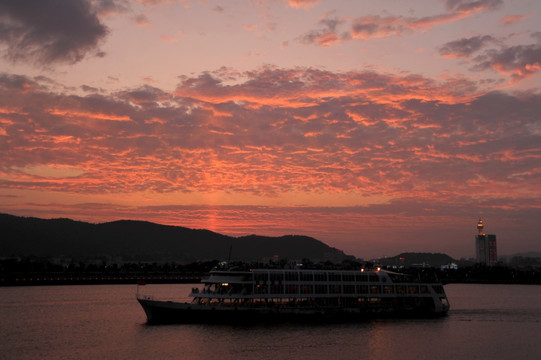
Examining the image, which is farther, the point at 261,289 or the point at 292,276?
the point at 292,276

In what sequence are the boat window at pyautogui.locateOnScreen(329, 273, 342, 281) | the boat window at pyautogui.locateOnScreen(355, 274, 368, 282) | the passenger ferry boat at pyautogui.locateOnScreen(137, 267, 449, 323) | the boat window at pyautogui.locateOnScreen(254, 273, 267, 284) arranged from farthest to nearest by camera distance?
1. the boat window at pyautogui.locateOnScreen(355, 274, 368, 282)
2. the boat window at pyautogui.locateOnScreen(329, 273, 342, 281)
3. the boat window at pyautogui.locateOnScreen(254, 273, 267, 284)
4. the passenger ferry boat at pyautogui.locateOnScreen(137, 267, 449, 323)

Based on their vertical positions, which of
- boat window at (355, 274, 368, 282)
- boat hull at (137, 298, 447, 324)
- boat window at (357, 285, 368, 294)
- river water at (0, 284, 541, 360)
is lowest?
river water at (0, 284, 541, 360)

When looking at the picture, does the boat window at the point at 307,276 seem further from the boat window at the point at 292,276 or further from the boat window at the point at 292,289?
the boat window at the point at 292,289

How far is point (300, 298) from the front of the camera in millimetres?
75688

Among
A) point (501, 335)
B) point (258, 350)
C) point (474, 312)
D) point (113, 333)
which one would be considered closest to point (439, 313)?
point (501, 335)

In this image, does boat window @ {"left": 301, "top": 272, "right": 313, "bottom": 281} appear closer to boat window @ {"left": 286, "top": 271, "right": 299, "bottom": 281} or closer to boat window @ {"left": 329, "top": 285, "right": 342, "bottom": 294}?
boat window @ {"left": 286, "top": 271, "right": 299, "bottom": 281}

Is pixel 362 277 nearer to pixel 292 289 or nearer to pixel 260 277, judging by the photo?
pixel 292 289

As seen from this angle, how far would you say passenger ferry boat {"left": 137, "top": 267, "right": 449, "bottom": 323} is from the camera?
228 ft

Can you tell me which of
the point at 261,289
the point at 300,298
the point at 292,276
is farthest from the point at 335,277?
the point at 261,289

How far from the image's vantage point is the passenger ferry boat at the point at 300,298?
6944cm

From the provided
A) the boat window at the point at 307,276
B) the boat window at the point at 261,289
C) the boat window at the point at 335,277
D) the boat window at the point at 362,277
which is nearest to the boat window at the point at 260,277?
the boat window at the point at 261,289

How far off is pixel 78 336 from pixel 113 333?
412 cm

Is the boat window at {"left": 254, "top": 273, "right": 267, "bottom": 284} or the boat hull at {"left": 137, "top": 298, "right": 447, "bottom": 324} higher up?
the boat window at {"left": 254, "top": 273, "right": 267, "bottom": 284}

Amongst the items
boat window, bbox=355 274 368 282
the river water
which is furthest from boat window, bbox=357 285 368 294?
the river water
